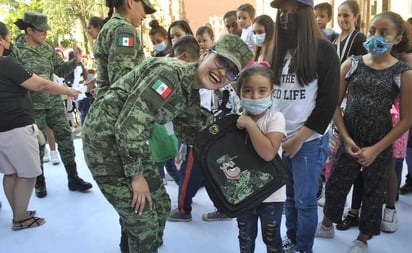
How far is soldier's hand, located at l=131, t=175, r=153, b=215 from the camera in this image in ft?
5.02

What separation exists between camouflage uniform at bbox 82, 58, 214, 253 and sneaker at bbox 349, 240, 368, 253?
1.30 m

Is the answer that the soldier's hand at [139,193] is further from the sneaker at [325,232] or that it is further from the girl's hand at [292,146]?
the sneaker at [325,232]

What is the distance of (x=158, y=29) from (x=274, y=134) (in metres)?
2.35

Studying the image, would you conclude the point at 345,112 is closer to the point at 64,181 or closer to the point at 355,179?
the point at 355,179

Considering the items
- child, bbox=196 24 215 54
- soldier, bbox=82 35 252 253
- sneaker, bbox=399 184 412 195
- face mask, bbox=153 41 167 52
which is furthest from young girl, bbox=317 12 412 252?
face mask, bbox=153 41 167 52

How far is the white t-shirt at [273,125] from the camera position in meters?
1.68

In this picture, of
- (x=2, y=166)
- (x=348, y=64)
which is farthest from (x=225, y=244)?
(x=2, y=166)

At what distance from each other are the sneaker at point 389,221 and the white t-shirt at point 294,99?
43.5 inches

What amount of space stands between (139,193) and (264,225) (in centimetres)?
66

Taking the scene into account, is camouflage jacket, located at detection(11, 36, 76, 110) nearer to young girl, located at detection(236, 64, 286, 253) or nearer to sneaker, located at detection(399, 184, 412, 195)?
young girl, located at detection(236, 64, 286, 253)

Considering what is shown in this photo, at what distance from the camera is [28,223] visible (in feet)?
9.44

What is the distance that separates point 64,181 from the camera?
3.92 meters

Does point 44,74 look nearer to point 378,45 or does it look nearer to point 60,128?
point 60,128

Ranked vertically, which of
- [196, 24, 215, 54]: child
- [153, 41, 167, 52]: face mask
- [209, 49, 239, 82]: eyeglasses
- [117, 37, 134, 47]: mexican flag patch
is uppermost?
[196, 24, 215, 54]: child
